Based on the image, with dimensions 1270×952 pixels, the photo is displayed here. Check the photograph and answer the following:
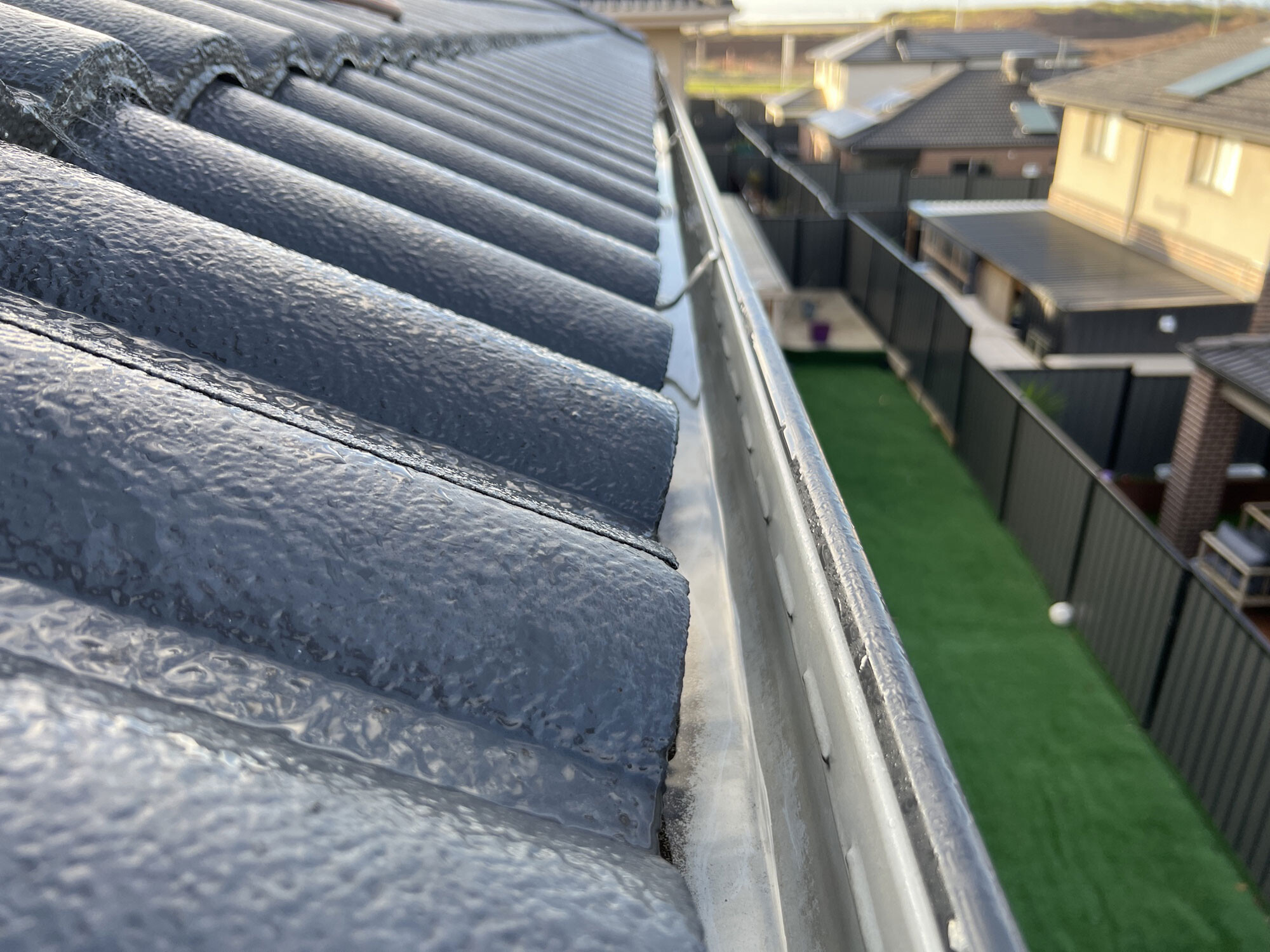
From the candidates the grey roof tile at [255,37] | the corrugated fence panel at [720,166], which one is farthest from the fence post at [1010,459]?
the corrugated fence panel at [720,166]

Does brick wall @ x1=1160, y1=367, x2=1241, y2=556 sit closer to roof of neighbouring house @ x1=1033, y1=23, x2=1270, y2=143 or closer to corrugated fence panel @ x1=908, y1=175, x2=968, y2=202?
roof of neighbouring house @ x1=1033, y1=23, x2=1270, y2=143

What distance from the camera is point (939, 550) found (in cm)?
1139

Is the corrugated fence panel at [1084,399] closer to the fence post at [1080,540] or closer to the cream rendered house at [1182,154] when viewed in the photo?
the fence post at [1080,540]

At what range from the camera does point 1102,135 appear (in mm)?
20812

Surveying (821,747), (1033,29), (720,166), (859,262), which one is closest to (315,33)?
(821,747)

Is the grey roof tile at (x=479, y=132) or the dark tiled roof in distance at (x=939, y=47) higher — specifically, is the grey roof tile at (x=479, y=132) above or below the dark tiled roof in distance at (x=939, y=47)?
below

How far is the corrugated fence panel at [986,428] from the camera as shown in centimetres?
1205

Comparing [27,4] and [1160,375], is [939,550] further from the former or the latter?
[27,4]

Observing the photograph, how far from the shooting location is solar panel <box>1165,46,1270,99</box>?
52.9ft

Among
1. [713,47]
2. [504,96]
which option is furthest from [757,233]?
[713,47]

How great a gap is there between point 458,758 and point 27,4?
197cm

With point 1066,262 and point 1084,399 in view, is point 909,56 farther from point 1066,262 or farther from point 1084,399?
point 1084,399

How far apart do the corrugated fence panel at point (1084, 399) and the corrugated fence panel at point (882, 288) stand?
16.5ft

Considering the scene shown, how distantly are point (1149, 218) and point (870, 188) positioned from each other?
14.9m
